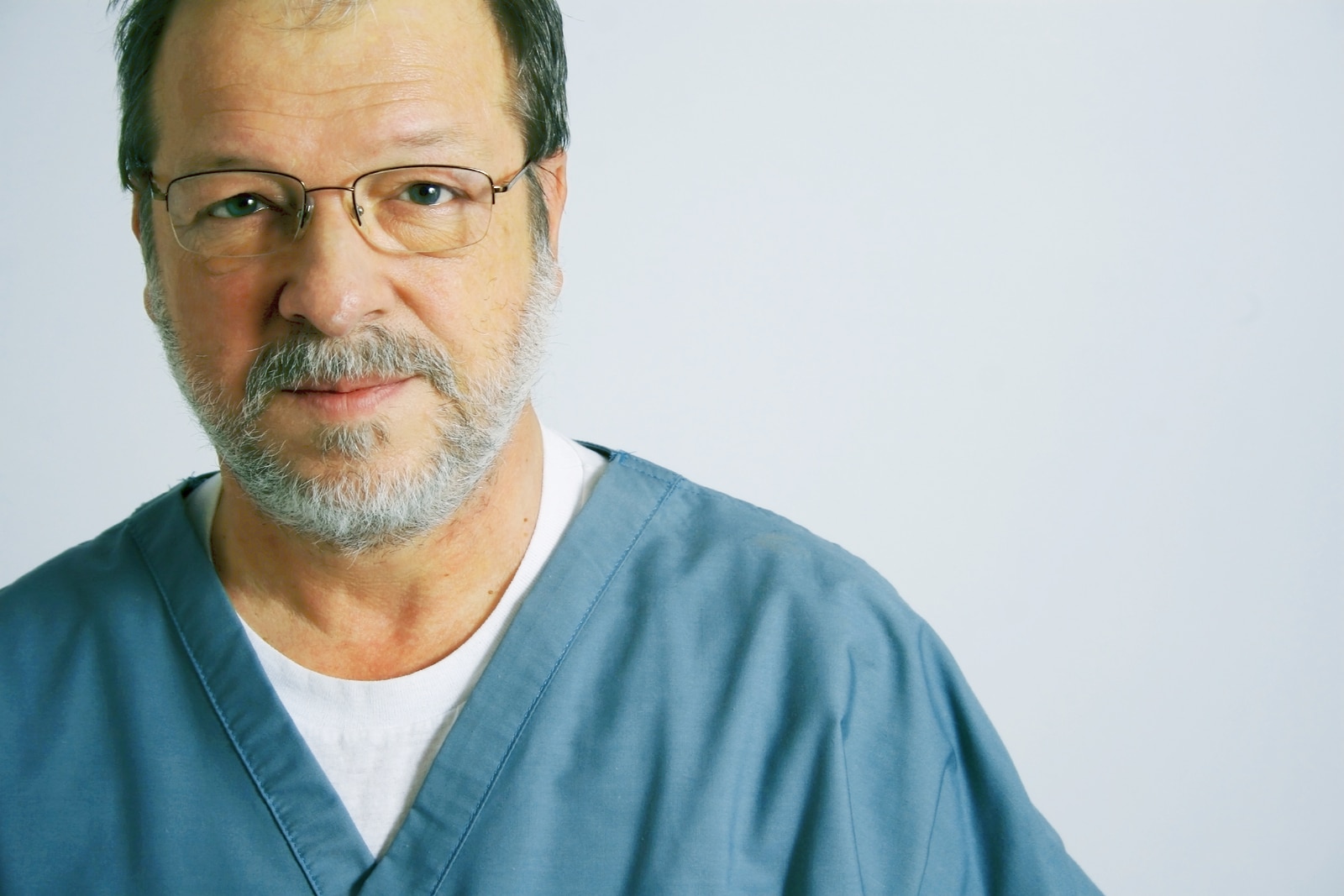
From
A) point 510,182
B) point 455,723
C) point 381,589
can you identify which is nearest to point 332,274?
point 510,182

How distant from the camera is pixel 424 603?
1453 millimetres

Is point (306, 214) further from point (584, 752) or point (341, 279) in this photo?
point (584, 752)

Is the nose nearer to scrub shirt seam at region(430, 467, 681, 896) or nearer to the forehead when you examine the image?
the forehead

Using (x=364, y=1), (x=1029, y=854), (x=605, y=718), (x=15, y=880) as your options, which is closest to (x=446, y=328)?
(x=364, y=1)

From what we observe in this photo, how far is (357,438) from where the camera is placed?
1325 millimetres

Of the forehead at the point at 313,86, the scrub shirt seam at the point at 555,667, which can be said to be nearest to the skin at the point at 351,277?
the forehead at the point at 313,86

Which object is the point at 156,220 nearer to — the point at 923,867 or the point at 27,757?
the point at 27,757

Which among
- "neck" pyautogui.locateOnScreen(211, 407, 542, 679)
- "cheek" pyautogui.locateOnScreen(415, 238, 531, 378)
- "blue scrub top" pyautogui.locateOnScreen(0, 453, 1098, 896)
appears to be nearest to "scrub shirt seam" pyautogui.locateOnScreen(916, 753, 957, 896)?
"blue scrub top" pyautogui.locateOnScreen(0, 453, 1098, 896)

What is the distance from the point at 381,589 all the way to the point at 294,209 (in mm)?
413

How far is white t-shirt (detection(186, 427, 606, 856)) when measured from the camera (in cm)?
137

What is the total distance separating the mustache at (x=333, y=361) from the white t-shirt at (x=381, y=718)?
283 millimetres

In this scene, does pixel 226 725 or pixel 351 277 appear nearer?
pixel 351 277

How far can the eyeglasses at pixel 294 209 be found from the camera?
1306 millimetres

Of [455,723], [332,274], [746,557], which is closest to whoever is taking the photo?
[332,274]
